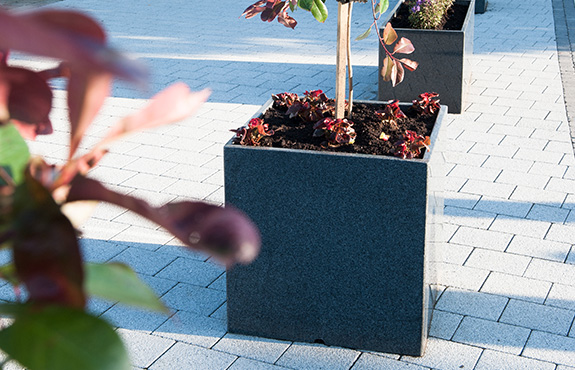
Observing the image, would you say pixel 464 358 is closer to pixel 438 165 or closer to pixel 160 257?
pixel 438 165

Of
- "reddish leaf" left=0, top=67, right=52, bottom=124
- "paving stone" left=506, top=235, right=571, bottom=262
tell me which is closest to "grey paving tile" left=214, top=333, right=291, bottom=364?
"paving stone" left=506, top=235, right=571, bottom=262

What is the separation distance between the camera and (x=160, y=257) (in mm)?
4227

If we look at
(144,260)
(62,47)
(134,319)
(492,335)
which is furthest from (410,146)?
(62,47)

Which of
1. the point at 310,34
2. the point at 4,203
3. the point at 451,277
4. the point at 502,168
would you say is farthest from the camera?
the point at 310,34

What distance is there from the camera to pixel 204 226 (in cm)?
43

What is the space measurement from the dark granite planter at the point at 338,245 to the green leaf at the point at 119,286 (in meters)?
2.42

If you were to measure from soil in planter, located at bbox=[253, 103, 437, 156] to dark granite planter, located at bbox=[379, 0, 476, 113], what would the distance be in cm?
307

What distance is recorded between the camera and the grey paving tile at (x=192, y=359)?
324cm

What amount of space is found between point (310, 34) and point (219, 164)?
5.04 metres

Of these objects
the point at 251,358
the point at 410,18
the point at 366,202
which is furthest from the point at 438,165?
the point at 410,18

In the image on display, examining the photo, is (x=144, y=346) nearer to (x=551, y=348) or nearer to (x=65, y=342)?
(x=551, y=348)

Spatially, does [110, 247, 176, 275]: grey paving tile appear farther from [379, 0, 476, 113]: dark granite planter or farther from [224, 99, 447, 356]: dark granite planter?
[379, 0, 476, 113]: dark granite planter

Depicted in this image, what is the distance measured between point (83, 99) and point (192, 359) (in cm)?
302

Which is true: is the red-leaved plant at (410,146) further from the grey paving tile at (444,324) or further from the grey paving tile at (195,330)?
the grey paving tile at (195,330)
